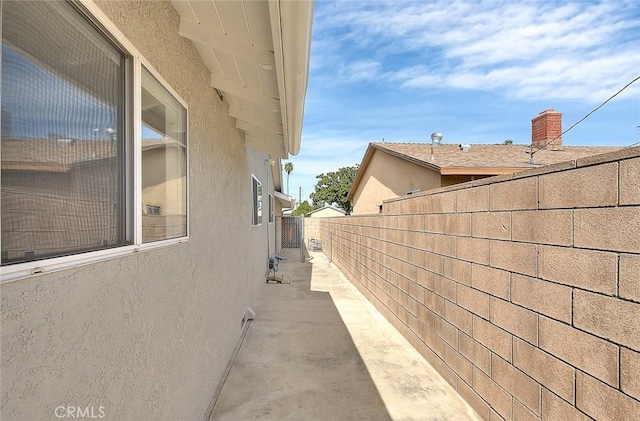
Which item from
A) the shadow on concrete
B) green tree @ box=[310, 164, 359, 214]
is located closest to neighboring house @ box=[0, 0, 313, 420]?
the shadow on concrete

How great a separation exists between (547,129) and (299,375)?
12197 mm

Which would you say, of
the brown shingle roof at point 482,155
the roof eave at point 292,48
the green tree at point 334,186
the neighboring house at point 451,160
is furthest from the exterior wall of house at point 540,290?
the green tree at point 334,186

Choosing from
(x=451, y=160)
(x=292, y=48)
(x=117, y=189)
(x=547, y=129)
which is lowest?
(x=117, y=189)

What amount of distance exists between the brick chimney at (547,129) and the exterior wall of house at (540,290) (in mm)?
9926

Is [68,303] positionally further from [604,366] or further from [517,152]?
[517,152]

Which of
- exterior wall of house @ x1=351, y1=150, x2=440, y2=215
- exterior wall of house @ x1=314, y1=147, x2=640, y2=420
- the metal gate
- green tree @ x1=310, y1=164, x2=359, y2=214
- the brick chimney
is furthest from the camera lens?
green tree @ x1=310, y1=164, x2=359, y2=214

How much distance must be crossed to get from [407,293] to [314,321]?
1.94 metres

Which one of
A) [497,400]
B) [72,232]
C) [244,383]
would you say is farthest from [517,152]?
[72,232]

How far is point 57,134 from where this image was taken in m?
1.17

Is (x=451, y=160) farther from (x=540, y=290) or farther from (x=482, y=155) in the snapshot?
(x=540, y=290)

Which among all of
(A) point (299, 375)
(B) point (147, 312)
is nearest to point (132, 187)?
(B) point (147, 312)

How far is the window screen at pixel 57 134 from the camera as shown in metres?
0.99

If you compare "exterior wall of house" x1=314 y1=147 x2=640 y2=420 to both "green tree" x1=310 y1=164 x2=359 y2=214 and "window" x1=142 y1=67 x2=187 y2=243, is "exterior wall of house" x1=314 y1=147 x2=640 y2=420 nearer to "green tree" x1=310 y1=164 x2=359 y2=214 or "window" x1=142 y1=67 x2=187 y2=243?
"window" x1=142 y1=67 x2=187 y2=243

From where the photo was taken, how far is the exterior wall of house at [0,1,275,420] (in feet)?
3.22
